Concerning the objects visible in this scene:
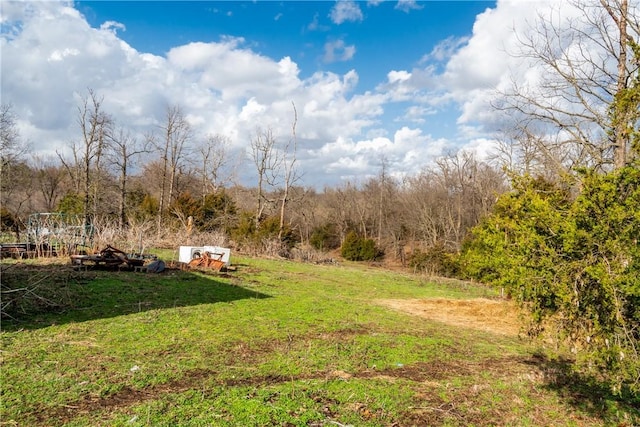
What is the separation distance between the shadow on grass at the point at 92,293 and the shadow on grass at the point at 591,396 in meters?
6.66

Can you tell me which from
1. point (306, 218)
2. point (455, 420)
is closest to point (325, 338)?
point (455, 420)

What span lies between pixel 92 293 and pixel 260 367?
5381 mm

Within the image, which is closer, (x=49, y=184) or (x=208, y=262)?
(x=208, y=262)

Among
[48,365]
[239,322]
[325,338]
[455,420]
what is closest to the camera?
[455,420]

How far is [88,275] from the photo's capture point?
10.4 metres

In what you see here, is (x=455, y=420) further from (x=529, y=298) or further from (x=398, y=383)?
(x=529, y=298)

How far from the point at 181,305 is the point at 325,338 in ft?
11.3

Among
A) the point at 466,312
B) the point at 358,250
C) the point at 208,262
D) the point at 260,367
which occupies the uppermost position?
the point at 208,262

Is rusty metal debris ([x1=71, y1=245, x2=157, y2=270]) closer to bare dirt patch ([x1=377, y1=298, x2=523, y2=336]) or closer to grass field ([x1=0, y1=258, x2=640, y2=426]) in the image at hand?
grass field ([x1=0, y1=258, x2=640, y2=426])

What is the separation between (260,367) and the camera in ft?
17.1

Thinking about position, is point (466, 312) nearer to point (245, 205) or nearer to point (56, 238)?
point (56, 238)

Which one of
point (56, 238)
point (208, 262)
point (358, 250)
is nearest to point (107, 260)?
point (56, 238)

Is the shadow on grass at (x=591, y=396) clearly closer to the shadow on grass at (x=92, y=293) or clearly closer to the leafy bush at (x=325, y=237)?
the shadow on grass at (x=92, y=293)

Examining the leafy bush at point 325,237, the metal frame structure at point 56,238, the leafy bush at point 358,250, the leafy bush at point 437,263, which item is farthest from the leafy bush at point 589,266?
the leafy bush at point 325,237
